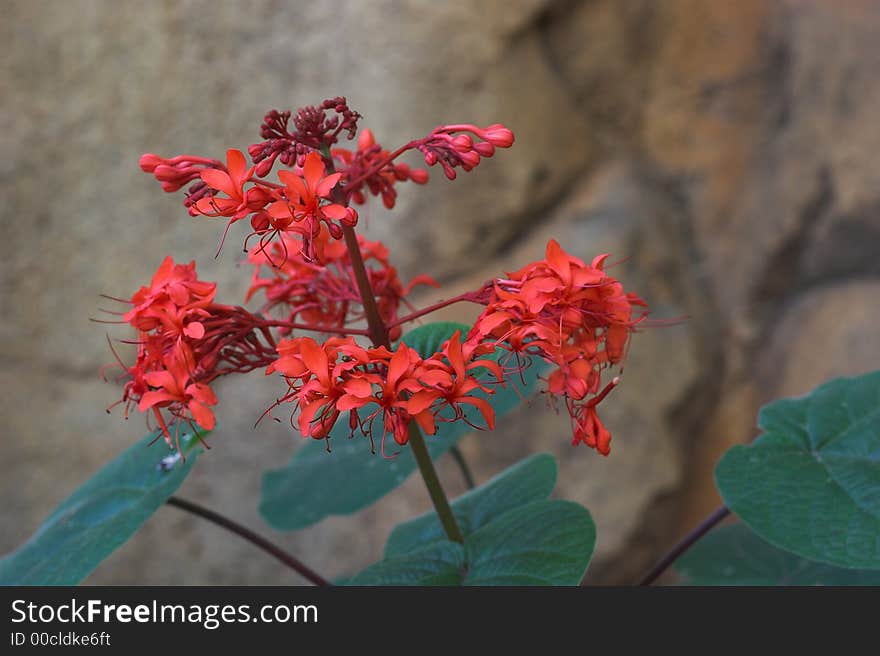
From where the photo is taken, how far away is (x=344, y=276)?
2.79ft

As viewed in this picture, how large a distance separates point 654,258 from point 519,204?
0.32 metres

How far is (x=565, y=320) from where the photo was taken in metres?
0.69

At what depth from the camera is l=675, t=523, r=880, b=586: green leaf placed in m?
1.10

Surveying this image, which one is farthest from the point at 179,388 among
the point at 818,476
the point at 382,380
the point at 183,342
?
the point at 818,476

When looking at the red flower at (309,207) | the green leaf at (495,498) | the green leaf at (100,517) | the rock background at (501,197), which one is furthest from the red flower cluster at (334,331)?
the rock background at (501,197)

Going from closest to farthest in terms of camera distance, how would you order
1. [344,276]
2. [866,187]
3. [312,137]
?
[312,137] < [344,276] < [866,187]

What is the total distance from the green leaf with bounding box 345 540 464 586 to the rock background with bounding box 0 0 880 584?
1.14 m

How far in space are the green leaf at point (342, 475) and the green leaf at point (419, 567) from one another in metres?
0.22

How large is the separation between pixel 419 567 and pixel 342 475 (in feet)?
1.00

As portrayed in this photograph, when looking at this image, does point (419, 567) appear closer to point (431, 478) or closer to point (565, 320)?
point (431, 478)
